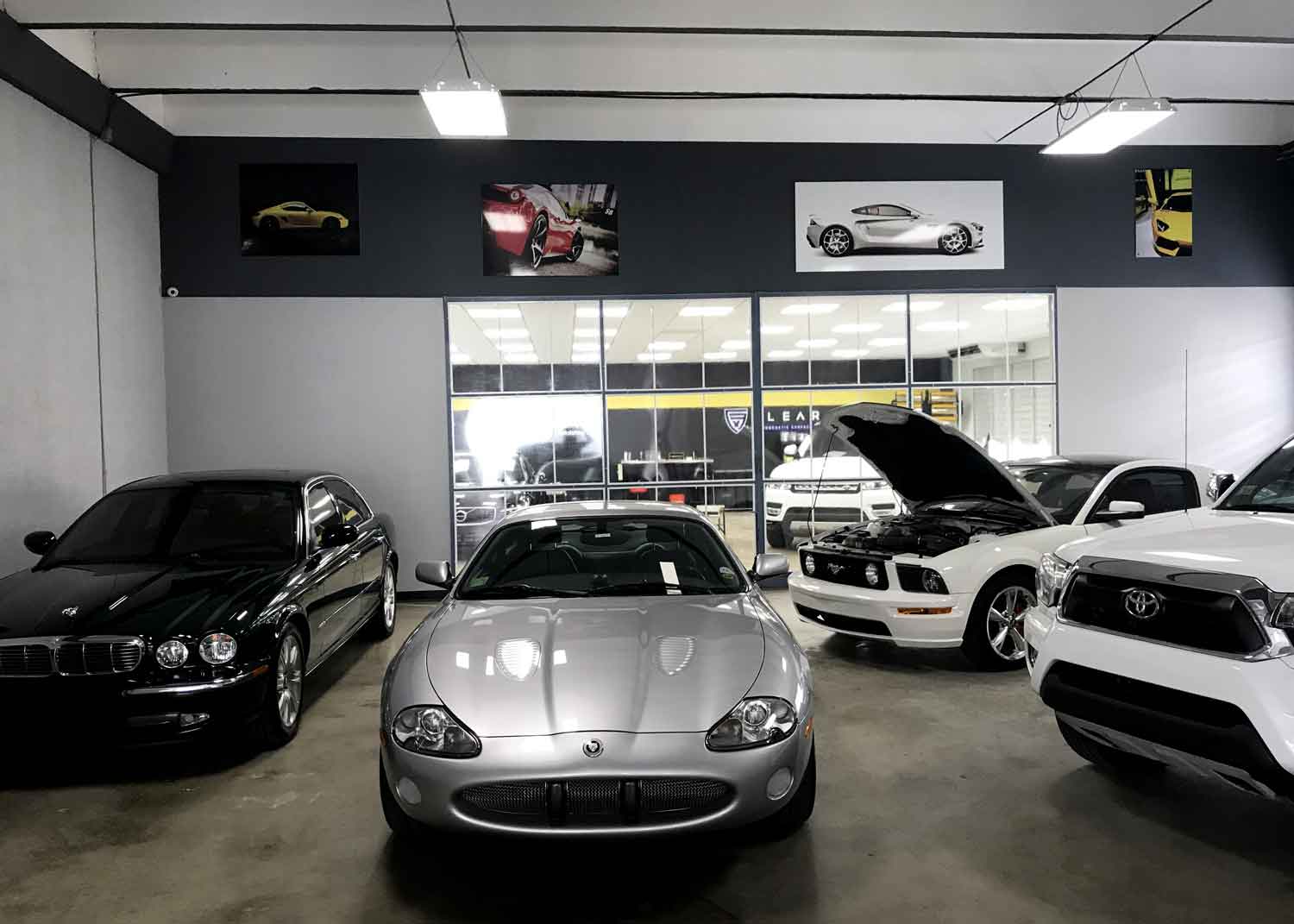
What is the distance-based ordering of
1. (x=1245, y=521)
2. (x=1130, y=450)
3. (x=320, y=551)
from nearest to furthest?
(x=1245, y=521) < (x=320, y=551) < (x=1130, y=450)

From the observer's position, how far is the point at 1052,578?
13.6 ft

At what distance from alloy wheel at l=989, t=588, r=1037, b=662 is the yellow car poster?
6.12 metres

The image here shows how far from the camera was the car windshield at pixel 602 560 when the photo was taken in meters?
4.03

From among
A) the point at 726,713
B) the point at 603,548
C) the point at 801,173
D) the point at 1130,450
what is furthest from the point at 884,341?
the point at 726,713

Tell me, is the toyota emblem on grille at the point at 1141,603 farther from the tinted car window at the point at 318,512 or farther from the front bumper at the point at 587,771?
the tinted car window at the point at 318,512

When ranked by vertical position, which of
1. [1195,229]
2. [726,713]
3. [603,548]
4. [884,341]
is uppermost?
[1195,229]

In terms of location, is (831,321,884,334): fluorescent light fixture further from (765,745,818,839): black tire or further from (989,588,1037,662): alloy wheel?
(765,745,818,839): black tire

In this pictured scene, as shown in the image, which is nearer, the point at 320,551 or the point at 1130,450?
the point at 320,551

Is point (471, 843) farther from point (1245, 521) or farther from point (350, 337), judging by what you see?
point (350, 337)

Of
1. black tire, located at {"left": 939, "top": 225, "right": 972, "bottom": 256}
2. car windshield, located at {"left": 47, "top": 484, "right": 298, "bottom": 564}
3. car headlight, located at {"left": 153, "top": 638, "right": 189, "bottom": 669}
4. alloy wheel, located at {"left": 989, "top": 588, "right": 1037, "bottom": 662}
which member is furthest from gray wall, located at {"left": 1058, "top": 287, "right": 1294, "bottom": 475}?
car headlight, located at {"left": 153, "top": 638, "right": 189, "bottom": 669}

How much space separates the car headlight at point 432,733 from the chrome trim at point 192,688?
160 cm

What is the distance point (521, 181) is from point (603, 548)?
6.50 m

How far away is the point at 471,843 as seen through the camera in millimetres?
2893

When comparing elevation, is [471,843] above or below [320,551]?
below
